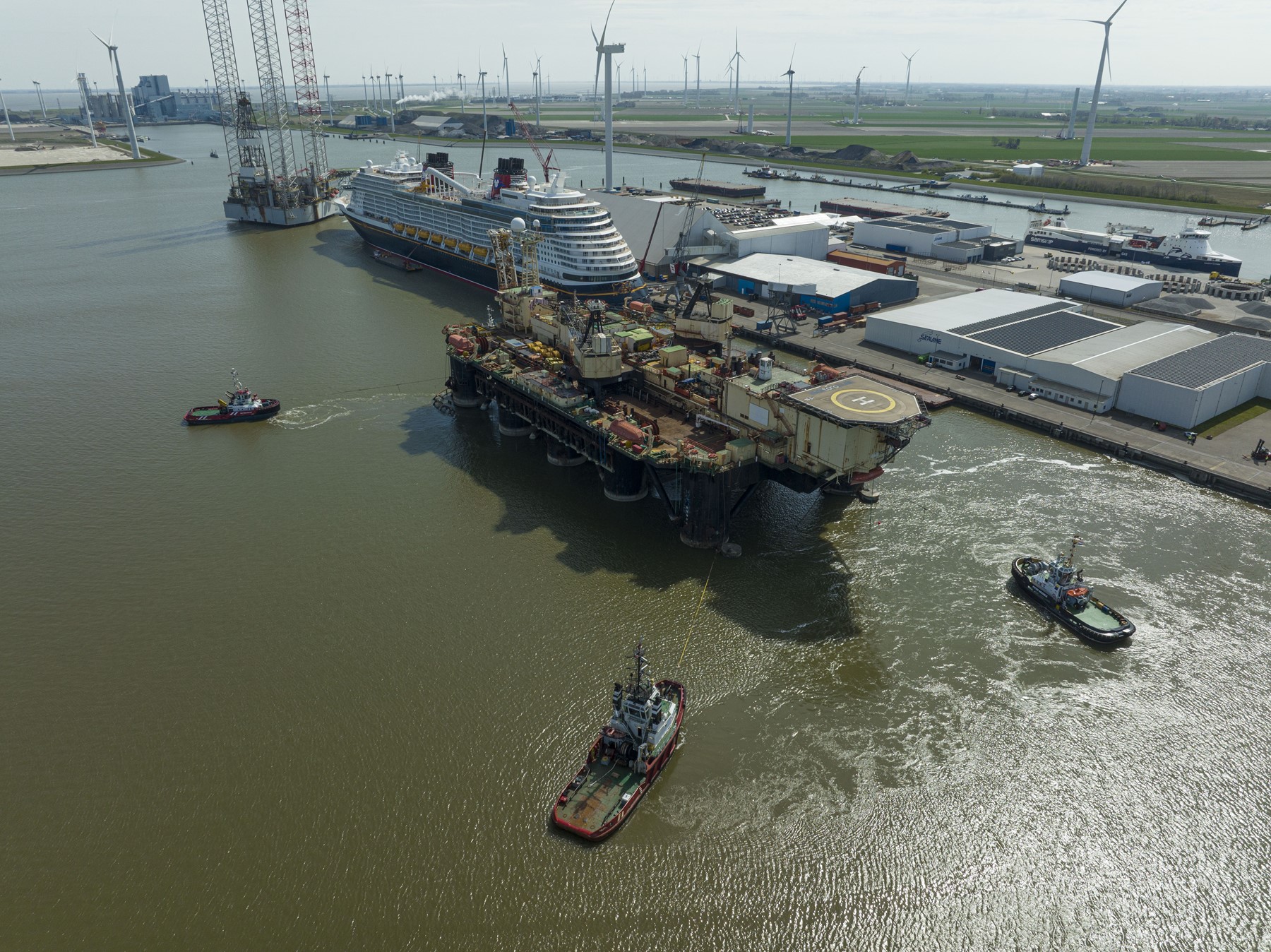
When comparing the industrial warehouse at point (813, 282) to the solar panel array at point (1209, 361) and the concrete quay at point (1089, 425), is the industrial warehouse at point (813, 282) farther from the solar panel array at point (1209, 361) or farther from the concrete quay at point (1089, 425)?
the solar panel array at point (1209, 361)

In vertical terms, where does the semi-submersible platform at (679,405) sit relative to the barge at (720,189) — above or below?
below

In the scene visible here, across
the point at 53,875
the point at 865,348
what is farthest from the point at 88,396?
the point at 865,348

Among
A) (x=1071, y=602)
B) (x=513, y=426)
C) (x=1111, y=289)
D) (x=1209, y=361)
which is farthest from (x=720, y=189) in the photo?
(x=1071, y=602)

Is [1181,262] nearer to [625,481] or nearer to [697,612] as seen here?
[625,481]

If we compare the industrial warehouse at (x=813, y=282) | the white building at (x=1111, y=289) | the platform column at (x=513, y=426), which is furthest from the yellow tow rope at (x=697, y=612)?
the white building at (x=1111, y=289)

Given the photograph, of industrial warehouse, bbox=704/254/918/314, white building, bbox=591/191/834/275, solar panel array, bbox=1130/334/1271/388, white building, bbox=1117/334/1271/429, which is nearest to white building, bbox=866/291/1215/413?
white building, bbox=1117/334/1271/429
